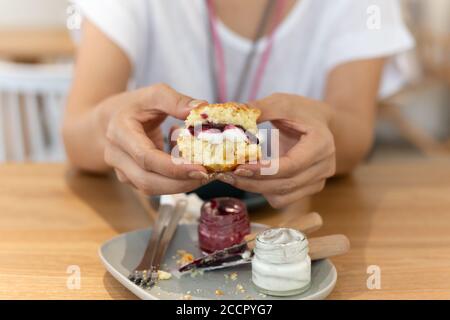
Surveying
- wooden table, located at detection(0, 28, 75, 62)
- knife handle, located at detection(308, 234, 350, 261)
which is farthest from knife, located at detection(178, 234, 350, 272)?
wooden table, located at detection(0, 28, 75, 62)

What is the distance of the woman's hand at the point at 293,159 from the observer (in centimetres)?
87

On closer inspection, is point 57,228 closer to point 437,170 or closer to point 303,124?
point 303,124

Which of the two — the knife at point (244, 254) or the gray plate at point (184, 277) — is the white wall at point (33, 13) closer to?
the gray plate at point (184, 277)

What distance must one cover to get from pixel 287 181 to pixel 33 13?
416 centimetres

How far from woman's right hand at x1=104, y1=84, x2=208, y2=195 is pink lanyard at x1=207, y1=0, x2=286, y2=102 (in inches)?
22.3

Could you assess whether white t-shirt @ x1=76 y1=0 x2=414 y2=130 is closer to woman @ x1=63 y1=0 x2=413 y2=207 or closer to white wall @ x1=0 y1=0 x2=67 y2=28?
woman @ x1=63 y1=0 x2=413 y2=207

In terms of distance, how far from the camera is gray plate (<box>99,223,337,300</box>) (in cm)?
82

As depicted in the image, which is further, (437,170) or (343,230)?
(437,170)

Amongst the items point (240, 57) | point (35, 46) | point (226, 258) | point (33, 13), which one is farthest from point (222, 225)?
point (33, 13)

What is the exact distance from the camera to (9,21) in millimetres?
4500

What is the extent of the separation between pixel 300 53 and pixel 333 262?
798 mm

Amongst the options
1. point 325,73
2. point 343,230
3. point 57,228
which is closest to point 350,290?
point 343,230

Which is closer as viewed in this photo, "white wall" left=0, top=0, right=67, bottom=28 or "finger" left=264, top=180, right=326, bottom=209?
"finger" left=264, top=180, right=326, bottom=209

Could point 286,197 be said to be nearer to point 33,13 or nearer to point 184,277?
point 184,277
